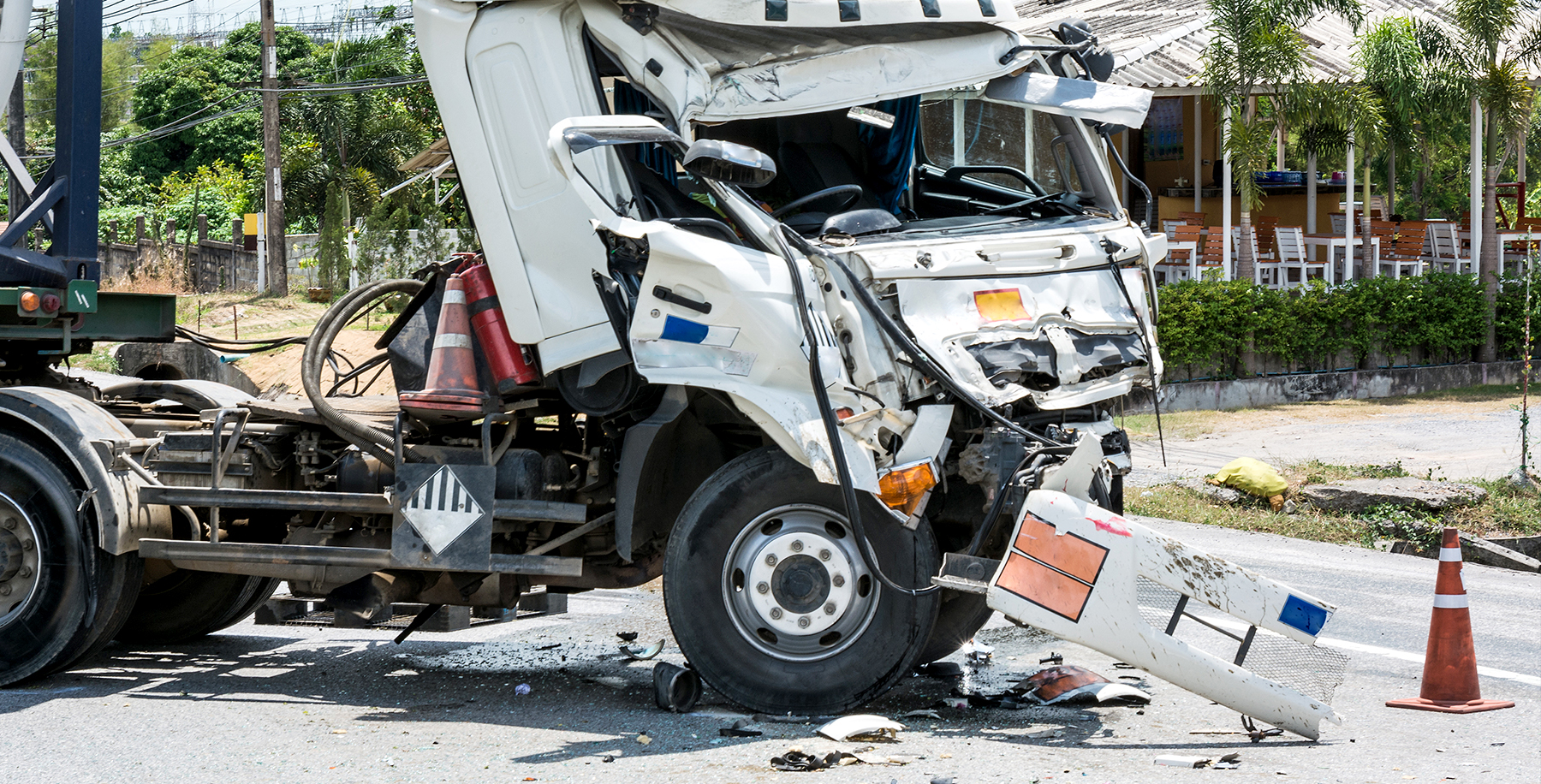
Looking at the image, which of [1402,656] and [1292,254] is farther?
[1292,254]

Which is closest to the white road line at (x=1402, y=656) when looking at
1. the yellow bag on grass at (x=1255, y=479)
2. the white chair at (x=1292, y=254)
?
the yellow bag on grass at (x=1255, y=479)

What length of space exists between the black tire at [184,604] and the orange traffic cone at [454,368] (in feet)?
6.78

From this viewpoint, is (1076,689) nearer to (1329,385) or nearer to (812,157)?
(812,157)

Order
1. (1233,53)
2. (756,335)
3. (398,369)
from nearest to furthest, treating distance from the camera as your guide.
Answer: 1. (756,335)
2. (398,369)
3. (1233,53)

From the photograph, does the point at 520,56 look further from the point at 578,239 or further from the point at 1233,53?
the point at 1233,53

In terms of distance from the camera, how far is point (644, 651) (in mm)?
7293

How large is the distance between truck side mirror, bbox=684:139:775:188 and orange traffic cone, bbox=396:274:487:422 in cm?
132

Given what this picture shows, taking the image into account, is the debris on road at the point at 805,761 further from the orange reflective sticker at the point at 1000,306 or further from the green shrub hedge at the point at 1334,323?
the green shrub hedge at the point at 1334,323

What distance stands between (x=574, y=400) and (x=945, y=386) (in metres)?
1.49

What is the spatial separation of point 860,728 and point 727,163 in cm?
205

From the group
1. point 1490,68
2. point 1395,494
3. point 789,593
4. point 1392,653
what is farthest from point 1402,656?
point 1490,68

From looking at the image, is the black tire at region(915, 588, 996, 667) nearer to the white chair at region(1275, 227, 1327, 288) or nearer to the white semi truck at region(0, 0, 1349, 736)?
the white semi truck at region(0, 0, 1349, 736)

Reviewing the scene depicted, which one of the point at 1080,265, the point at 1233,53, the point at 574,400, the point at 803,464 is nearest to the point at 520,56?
the point at 574,400

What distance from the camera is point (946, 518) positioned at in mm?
5926
